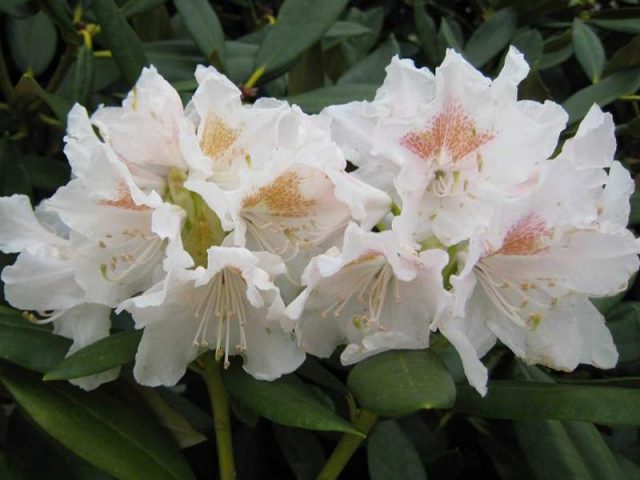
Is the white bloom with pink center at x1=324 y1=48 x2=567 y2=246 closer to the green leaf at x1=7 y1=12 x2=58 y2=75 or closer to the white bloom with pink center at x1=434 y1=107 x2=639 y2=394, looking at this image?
the white bloom with pink center at x1=434 y1=107 x2=639 y2=394

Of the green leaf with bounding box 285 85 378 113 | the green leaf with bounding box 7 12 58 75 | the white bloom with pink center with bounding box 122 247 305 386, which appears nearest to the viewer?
the white bloom with pink center with bounding box 122 247 305 386

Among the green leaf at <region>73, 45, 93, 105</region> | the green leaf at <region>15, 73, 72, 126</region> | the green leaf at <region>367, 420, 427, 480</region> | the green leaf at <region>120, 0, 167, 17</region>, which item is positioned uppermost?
the green leaf at <region>120, 0, 167, 17</region>

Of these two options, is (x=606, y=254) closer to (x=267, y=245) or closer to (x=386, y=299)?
(x=386, y=299)

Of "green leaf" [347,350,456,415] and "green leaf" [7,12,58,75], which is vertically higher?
"green leaf" [7,12,58,75]

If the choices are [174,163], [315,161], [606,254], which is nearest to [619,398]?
[606,254]

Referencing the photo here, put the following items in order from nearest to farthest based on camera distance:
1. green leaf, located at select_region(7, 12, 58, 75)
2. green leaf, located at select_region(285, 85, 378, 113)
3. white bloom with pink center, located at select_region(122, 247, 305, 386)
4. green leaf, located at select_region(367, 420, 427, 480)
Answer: white bloom with pink center, located at select_region(122, 247, 305, 386) → green leaf, located at select_region(367, 420, 427, 480) → green leaf, located at select_region(285, 85, 378, 113) → green leaf, located at select_region(7, 12, 58, 75)

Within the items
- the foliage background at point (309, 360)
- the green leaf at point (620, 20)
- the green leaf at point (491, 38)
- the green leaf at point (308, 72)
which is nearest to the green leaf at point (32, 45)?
the foliage background at point (309, 360)

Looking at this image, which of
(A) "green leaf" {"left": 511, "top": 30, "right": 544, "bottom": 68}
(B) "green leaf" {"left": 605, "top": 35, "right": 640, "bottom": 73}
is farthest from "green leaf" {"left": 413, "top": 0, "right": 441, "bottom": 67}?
(B) "green leaf" {"left": 605, "top": 35, "right": 640, "bottom": 73}
